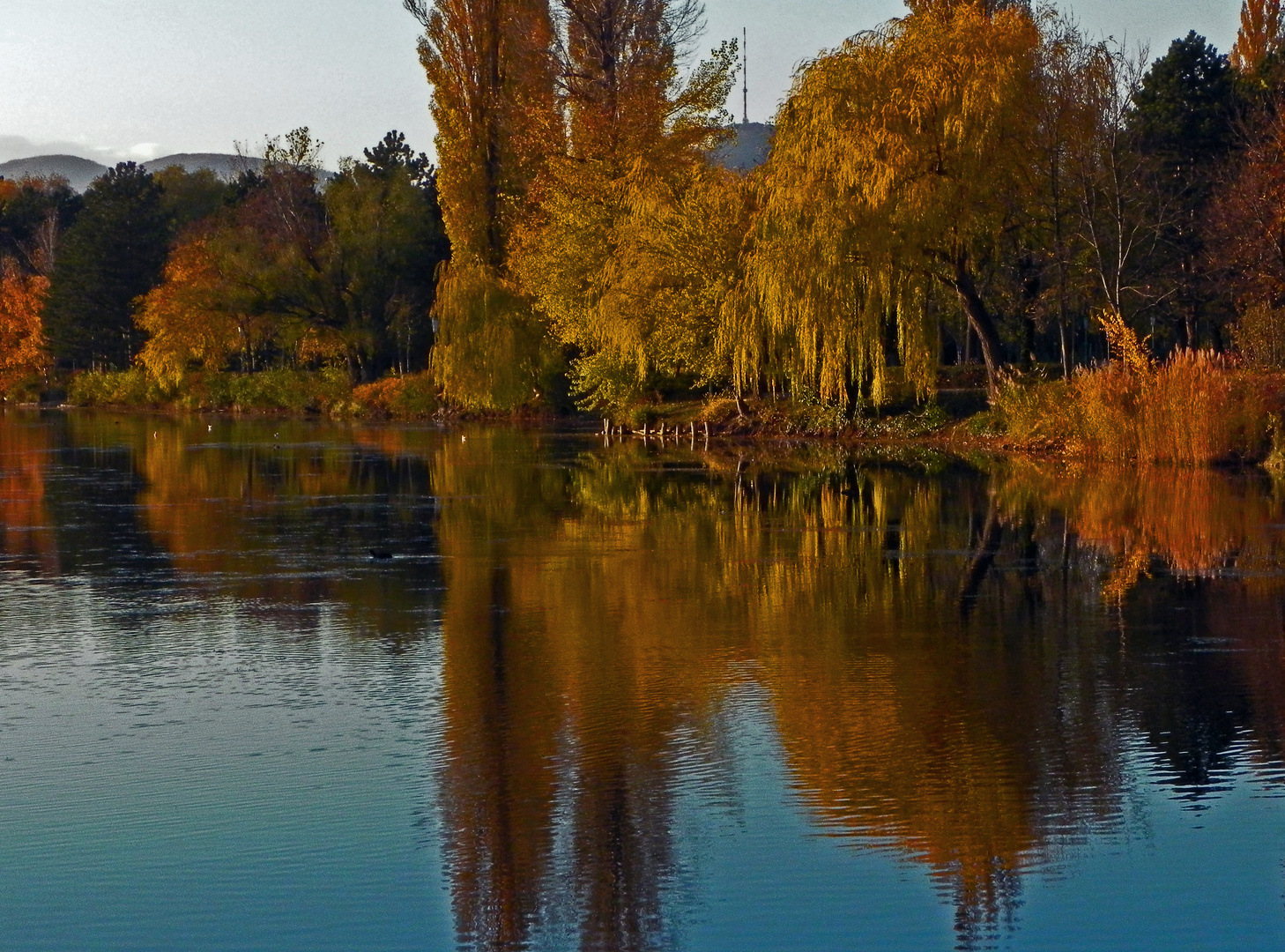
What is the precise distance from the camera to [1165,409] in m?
34.0

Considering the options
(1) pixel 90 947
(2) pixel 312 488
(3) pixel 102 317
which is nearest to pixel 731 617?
(1) pixel 90 947

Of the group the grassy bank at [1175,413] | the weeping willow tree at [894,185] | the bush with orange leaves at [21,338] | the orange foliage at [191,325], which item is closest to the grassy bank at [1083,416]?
the grassy bank at [1175,413]

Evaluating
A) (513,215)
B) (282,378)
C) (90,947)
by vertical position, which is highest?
Result: (513,215)

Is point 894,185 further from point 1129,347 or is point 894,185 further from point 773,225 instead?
point 1129,347

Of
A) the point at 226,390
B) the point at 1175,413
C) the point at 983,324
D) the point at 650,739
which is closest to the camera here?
the point at 650,739

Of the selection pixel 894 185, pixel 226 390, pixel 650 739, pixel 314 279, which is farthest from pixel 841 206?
pixel 226 390

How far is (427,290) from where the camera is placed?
80.4 metres

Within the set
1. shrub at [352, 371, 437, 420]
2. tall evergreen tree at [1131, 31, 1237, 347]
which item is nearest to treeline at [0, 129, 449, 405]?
shrub at [352, 371, 437, 420]

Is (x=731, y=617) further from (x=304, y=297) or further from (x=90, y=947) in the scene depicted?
(x=304, y=297)

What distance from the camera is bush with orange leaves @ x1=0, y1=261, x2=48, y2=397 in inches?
4188

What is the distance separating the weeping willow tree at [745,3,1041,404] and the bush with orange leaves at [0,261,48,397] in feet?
249

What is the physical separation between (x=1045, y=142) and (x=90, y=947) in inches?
1536

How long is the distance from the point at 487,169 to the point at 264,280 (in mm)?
19946

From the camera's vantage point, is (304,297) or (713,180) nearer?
(713,180)
